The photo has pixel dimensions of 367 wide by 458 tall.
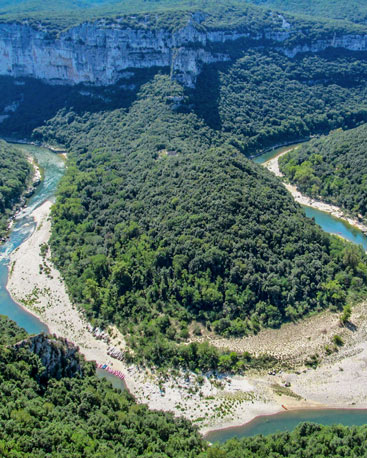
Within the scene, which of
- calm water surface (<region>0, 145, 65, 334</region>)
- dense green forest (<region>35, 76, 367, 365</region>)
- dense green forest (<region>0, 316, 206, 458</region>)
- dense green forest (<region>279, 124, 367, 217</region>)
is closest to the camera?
dense green forest (<region>0, 316, 206, 458</region>)

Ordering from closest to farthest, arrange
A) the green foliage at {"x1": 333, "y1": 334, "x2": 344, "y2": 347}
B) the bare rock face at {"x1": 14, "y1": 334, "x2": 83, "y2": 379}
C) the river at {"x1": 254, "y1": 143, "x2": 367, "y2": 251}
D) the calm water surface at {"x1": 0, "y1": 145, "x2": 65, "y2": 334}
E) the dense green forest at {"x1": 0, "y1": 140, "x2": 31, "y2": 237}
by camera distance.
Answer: the bare rock face at {"x1": 14, "y1": 334, "x2": 83, "y2": 379} → the green foliage at {"x1": 333, "y1": 334, "x2": 344, "y2": 347} → the calm water surface at {"x1": 0, "y1": 145, "x2": 65, "y2": 334} → the river at {"x1": 254, "y1": 143, "x2": 367, "y2": 251} → the dense green forest at {"x1": 0, "y1": 140, "x2": 31, "y2": 237}

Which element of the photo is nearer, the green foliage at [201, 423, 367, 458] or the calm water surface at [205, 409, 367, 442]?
the green foliage at [201, 423, 367, 458]

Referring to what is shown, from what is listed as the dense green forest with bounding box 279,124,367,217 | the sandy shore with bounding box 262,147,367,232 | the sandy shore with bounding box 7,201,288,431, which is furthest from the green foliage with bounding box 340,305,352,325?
the dense green forest with bounding box 279,124,367,217

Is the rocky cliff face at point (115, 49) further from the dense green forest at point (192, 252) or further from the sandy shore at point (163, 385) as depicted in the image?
the sandy shore at point (163, 385)

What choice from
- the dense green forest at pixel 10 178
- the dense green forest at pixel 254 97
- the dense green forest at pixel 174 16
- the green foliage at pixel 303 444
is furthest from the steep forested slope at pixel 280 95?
the green foliage at pixel 303 444

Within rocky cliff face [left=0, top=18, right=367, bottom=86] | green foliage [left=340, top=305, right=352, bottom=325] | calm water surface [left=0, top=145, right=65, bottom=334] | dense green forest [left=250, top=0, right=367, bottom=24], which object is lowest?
calm water surface [left=0, top=145, right=65, bottom=334]

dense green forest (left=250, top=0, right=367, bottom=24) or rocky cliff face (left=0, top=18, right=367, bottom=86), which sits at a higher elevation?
dense green forest (left=250, top=0, right=367, bottom=24)

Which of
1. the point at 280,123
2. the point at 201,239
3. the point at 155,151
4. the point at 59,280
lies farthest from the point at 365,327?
the point at 280,123

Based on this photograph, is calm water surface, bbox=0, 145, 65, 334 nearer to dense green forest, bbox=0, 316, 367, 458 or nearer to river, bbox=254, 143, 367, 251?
dense green forest, bbox=0, 316, 367, 458
